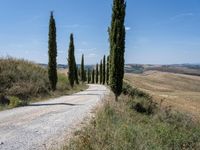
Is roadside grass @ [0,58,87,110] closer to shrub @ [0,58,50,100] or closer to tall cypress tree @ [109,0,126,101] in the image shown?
shrub @ [0,58,50,100]

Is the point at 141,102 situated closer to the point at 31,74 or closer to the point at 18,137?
the point at 18,137

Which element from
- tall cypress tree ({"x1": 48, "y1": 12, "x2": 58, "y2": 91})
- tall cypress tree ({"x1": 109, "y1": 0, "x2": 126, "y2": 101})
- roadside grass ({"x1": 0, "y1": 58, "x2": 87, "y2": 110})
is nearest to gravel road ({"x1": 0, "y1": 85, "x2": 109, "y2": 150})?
roadside grass ({"x1": 0, "y1": 58, "x2": 87, "y2": 110})

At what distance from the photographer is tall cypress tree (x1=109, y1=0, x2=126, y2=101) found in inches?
1016

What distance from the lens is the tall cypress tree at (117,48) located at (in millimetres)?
25812

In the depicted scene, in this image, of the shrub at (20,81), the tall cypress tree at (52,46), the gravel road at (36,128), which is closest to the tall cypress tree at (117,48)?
the gravel road at (36,128)

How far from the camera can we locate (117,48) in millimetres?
25828

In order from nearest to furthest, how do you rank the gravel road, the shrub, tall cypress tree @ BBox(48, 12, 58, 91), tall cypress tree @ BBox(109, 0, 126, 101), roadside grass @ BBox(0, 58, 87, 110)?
the gravel road → tall cypress tree @ BBox(109, 0, 126, 101) → roadside grass @ BBox(0, 58, 87, 110) → the shrub → tall cypress tree @ BBox(48, 12, 58, 91)

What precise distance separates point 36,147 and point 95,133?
1.82m

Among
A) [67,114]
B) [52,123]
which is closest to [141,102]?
[67,114]

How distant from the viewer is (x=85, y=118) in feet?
54.4

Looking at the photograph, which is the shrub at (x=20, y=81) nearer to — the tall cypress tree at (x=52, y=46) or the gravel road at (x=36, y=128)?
the tall cypress tree at (x=52, y=46)

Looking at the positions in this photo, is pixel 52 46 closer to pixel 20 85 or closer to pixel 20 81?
pixel 20 81

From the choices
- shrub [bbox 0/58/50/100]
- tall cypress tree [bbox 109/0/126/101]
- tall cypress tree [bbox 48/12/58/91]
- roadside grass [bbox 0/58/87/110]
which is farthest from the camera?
tall cypress tree [bbox 48/12/58/91]

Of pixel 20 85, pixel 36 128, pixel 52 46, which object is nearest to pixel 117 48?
pixel 20 85
